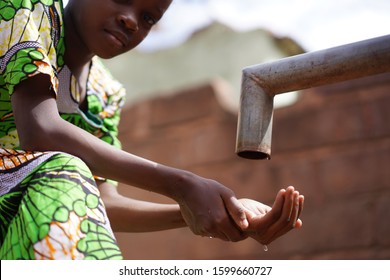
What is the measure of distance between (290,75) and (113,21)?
51cm

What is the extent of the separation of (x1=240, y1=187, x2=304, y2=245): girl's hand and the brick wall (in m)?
2.32

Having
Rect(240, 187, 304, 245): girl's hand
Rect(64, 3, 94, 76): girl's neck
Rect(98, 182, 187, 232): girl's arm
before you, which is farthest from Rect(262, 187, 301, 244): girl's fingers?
Rect(64, 3, 94, 76): girl's neck

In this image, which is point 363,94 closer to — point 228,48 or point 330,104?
point 330,104

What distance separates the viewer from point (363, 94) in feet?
13.7

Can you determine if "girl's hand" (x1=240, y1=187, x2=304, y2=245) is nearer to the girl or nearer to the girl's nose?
the girl

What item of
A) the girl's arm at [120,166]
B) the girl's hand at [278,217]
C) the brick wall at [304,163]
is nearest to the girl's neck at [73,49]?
the girl's arm at [120,166]

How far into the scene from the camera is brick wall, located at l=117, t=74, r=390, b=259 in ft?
13.3

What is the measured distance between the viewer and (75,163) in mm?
1558

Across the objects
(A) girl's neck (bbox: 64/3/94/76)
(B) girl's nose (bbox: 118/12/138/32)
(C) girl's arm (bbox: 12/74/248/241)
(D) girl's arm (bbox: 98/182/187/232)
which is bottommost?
(D) girl's arm (bbox: 98/182/187/232)

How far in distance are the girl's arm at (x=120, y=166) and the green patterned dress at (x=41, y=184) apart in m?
0.05

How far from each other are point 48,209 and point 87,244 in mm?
97

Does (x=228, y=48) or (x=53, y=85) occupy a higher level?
(x=228, y=48)

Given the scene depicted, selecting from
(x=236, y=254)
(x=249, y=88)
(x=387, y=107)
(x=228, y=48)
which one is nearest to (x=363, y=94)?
(x=387, y=107)

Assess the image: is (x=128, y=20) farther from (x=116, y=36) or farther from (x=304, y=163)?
(x=304, y=163)
